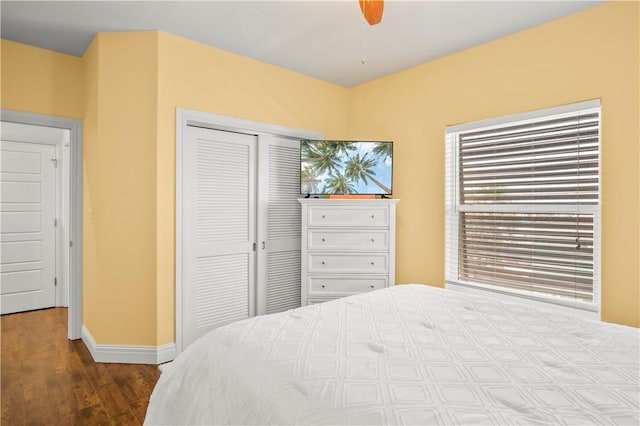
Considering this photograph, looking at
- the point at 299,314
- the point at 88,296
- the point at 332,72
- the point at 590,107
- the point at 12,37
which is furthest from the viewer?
the point at 332,72

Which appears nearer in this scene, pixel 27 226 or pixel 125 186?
pixel 125 186

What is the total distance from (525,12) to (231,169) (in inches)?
101

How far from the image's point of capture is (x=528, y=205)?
9.27 ft

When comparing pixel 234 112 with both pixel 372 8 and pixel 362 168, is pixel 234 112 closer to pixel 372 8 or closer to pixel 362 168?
pixel 362 168

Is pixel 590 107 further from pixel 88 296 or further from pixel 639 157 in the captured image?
pixel 88 296

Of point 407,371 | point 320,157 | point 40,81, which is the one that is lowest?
point 407,371

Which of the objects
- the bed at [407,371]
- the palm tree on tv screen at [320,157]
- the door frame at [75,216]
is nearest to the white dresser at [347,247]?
the palm tree on tv screen at [320,157]

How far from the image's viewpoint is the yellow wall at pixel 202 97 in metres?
2.95

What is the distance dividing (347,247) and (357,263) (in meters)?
0.17

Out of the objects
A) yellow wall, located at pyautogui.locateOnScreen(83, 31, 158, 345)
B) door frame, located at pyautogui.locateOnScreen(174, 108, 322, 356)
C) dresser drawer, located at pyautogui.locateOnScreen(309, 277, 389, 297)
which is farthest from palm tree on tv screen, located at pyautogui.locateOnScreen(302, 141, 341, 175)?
yellow wall, located at pyautogui.locateOnScreen(83, 31, 158, 345)

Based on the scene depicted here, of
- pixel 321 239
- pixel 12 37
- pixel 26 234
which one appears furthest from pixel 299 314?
pixel 26 234

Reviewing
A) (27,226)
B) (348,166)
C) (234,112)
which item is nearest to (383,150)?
(348,166)

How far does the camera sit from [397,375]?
1154 millimetres

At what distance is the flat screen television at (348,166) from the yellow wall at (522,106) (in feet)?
0.98
